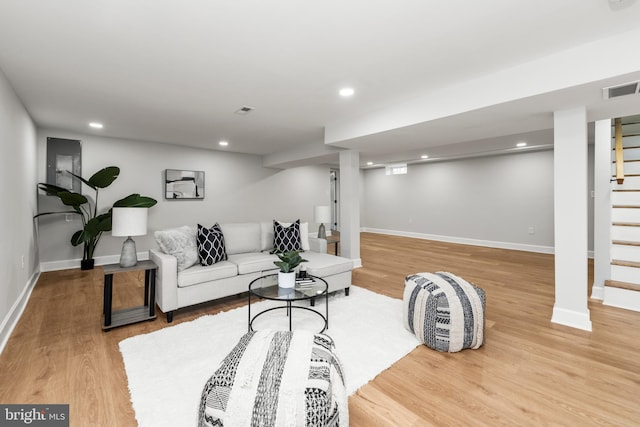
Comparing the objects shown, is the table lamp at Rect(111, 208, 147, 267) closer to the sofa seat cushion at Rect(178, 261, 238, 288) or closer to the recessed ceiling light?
the sofa seat cushion at Rect(178, 261, 238, 288)

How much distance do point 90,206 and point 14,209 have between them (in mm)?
2263

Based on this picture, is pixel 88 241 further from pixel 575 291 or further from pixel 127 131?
pixel 575 291

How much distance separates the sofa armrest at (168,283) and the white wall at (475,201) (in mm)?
6837

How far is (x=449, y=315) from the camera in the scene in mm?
2295

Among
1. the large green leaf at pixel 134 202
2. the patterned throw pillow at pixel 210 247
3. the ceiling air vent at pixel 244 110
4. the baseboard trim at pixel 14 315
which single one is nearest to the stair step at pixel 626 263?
the patterned throw pillow at pixel 210 247

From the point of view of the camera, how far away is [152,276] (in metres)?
2.91

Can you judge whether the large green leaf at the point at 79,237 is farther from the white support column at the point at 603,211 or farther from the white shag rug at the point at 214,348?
the white support column at the point at 603,211

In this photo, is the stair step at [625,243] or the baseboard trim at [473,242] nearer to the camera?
the stair step at [625,243]

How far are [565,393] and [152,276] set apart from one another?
11.1 feet

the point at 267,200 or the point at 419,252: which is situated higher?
the point at 267,200

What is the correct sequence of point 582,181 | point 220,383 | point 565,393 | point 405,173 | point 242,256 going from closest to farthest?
point 220,383 < point 565,393 < point 582,181 < point 242,256 < point 405,173

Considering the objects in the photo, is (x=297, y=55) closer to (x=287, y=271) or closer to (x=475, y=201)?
(x=287, y=271)

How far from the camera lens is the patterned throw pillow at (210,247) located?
10.8ft

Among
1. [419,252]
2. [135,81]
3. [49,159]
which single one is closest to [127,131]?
[49,159]
